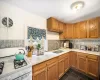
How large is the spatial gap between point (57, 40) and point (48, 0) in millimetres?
1775

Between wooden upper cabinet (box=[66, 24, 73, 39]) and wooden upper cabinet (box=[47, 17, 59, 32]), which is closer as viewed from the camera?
wooden upper cabinet (box=[47, 17, 59, 32])

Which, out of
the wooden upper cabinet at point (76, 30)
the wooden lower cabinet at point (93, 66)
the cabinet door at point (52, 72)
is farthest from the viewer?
the wooden upper cabinet at point (76, 30)

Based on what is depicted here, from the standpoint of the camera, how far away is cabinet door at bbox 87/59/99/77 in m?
1.85

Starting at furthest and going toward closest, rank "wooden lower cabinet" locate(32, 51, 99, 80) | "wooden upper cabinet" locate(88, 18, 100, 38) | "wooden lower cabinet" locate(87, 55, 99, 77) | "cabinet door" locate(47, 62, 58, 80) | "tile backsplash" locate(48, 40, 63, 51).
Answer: "tile backsplash" locate(48, 40, 63, 51) < "wooden upper cabinet" locate(88, 18, 100, 38) < "wooden lower cabinet" locate(87, 55, 99, 77) < "cabinet door" locate(47, 62, 58, 80) < "wooden lower cabinet" locate(32, 51, 99, 80)

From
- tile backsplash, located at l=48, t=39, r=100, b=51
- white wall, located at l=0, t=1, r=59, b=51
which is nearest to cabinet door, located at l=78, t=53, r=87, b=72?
tile backsplash, located at l=48, t=39, r=100, b=51

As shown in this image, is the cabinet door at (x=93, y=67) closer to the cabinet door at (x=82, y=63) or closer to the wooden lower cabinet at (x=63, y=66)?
the wooden lower cabinet at (x=63, y=66)

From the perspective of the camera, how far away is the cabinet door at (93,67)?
1853 millimetres

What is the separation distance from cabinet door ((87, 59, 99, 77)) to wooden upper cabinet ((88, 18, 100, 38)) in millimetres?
882

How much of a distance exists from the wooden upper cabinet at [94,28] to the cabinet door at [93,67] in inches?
34.7

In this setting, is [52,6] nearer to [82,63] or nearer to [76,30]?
[76,30]

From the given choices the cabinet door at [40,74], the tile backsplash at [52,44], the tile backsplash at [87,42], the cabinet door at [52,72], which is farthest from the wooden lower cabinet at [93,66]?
the cabinet door at [40,74]

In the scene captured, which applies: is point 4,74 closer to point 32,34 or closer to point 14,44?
point 14,44

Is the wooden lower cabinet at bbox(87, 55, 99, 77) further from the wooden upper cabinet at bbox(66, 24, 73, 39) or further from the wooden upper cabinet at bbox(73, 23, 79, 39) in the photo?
the wooden upper cabinet at bbox(66, 24, 73, 39)


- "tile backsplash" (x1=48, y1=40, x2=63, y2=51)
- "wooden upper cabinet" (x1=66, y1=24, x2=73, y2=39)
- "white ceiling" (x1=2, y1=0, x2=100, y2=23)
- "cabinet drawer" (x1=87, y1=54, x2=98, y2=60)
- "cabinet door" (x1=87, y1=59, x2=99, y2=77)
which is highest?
"white ceiling" (x1=2, y1=0, x2=100, y2=23)
